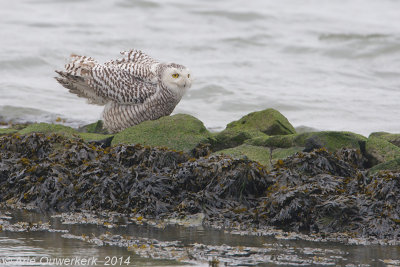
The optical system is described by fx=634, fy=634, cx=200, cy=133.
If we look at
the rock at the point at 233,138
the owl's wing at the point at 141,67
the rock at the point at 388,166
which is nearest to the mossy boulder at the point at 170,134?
the rock at the point at 233,138

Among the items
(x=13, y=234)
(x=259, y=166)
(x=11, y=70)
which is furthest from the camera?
(x=11, y=70)

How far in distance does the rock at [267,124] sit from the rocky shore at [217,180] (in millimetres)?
1000

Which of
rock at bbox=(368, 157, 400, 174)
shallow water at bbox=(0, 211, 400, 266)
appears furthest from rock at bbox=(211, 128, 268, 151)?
shallow water at bbox=(0, 211, 400, 266)

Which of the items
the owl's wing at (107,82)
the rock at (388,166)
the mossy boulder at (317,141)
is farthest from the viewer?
the owl's wing at (107,82)

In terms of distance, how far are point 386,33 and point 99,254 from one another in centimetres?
1955

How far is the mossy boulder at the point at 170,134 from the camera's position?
24.6 feet

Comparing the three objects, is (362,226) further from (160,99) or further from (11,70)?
(11,70)

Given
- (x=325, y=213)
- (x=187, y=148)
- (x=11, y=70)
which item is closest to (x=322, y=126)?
(x=187, y=148)

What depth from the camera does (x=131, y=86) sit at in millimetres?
8695

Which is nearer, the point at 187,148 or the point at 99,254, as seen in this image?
the point at 99,254

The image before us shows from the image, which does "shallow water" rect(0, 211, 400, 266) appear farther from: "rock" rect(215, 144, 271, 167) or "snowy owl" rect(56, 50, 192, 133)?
"snowy owl" rect(56, 50, 192, 133)

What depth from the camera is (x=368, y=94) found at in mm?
15625

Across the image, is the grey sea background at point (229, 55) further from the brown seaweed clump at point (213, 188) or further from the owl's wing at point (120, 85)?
the owl's wing at point (120, 85)

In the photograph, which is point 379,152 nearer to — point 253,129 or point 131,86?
point 253,129
